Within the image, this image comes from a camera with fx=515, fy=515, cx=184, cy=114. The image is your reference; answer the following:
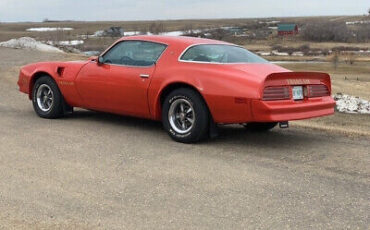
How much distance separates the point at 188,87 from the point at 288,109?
1.30m

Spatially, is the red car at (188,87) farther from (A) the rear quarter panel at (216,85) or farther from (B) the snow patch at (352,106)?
(B) the snow patch at (352,106)

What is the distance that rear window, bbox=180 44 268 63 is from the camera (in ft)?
22.0

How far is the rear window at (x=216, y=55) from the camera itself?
670cm

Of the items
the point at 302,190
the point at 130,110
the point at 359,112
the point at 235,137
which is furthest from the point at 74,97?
the point at 359,112

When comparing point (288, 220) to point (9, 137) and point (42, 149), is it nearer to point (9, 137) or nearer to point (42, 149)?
point (42, 149)

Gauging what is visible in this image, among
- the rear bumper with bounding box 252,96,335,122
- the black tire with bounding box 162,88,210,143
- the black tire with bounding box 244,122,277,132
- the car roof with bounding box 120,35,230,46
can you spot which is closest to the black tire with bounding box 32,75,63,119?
the car roof with bounding box 120,35,230,46

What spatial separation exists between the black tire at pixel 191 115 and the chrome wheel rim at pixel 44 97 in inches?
96.8

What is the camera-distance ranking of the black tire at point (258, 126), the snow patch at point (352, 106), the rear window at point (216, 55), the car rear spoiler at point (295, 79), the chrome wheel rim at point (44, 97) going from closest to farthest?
the car rear spoiler at point (295, 79) → the rear window at point (216, 55) → the black tire at point (258, 126) → the chrome wheel rim at point (44, 97) → the snow patch at point (352, 106)

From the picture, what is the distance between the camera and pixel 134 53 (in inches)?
288

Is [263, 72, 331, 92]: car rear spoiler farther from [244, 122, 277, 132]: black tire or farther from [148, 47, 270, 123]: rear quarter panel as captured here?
[244, 122, 277, 132]: black tire

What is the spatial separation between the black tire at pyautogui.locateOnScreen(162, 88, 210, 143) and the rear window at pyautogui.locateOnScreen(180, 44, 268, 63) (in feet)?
1.62

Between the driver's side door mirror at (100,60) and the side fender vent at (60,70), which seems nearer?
the driver's side door mirror at (100,60)

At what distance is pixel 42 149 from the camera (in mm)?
6148

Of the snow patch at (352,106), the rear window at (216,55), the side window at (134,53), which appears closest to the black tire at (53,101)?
the side window at (134,53)
